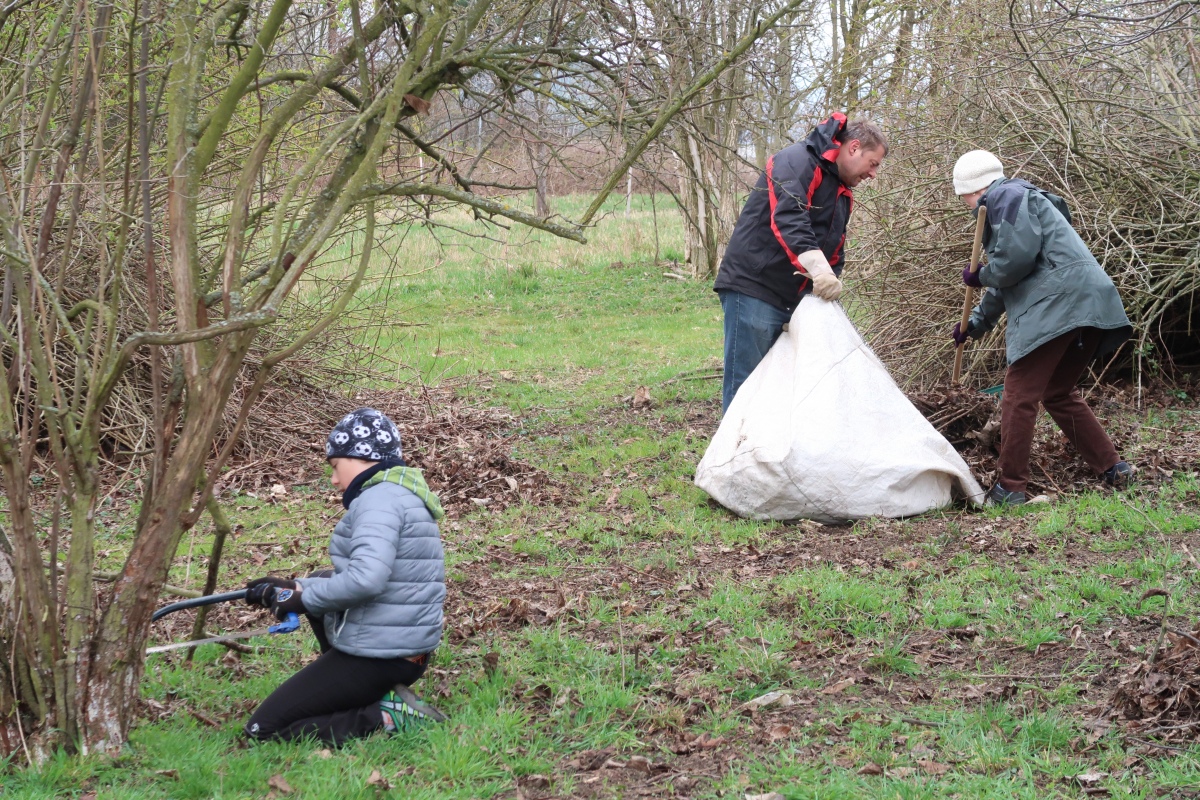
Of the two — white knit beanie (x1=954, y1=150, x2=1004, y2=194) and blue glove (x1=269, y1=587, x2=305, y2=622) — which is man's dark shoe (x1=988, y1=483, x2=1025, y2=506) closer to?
white knit beanie (x1=954, y1=150, x2=1004, y2=194)

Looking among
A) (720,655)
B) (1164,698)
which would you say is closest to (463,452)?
(720,655)

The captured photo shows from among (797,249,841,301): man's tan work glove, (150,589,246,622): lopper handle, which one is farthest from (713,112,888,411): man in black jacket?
(150,589,246,622): lopper handle

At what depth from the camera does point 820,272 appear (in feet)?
17.7

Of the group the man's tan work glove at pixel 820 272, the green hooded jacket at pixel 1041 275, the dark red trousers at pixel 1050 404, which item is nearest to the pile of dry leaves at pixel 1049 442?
the dark red trousers at pixel 1050 404

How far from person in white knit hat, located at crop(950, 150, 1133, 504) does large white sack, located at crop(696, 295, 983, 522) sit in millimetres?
365

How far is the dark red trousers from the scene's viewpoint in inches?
205

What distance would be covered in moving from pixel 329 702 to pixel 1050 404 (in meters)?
4.03

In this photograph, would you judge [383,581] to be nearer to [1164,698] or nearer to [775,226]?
[1164,698]

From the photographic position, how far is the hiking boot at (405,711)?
3314 mm

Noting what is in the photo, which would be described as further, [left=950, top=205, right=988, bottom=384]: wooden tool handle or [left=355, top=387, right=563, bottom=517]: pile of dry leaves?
[left=355, top=387, right=563, bottom=517]: pile of dry leaves

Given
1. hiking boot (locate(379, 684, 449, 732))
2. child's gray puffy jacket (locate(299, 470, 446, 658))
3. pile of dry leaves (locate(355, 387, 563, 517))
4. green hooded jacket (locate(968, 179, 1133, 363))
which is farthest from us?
pile of dry leaves (locate(355, 387, 563, 517))

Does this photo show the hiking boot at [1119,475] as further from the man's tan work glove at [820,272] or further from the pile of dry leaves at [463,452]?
the pile of dry leaves at [463,452]

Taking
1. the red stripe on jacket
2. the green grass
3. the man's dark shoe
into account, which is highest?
the red stripe on jacket

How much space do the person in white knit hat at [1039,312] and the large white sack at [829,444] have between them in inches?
14.4
